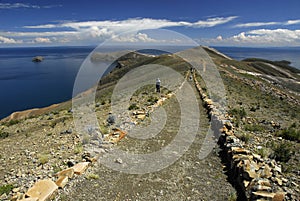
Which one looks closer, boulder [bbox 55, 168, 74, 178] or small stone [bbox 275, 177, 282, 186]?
small stone [bbox 275, 177, 282, 186]

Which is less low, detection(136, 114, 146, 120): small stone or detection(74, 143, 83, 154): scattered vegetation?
detection(136, 114, 146, 120): small stone

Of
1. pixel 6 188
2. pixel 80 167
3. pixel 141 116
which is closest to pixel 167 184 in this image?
pixel 80 167

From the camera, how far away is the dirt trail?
6.80m

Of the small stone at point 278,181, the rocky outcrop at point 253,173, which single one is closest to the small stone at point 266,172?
the rocky outcrop at point 253,173

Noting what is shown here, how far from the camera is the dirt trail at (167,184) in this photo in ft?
22.3

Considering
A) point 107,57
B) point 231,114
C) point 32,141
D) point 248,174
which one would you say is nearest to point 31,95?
point 32,141

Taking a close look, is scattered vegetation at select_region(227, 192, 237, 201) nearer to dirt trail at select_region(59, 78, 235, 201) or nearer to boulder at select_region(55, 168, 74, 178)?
dirt trail at select_region(59, 78, 235, 201)

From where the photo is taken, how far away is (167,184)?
291 inches

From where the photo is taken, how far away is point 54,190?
21.9 ft

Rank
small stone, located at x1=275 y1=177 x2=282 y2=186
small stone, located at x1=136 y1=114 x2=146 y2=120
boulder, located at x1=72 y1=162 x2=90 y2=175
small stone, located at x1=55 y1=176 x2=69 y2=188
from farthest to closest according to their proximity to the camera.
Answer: small stone, located at x1=136 y1=114 x2=146 y2=120 → boulder, located at x1=72 y1=162 x2=90 y2=175 → small stone, located at x1=55 y1=176 x2=69 y2=188 → small stone, located at x1=275 y1=177 x2=282 y2=186

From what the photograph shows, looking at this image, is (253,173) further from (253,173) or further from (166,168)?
(166,168)

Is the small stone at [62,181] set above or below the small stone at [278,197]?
below

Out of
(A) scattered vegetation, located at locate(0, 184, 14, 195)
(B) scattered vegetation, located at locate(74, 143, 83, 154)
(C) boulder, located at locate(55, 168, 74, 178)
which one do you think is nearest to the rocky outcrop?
(C) boulder, located at locate(55, 168, 74, 178)

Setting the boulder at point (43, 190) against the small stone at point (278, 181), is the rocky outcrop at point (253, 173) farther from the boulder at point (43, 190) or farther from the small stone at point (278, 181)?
the boulder at point (43, 190)
